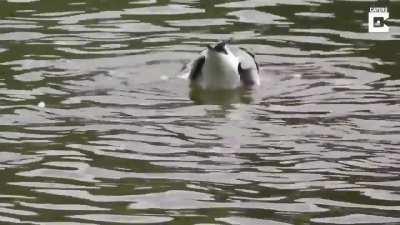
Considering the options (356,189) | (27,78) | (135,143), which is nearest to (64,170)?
(135,143)

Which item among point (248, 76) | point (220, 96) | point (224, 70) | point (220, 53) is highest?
point (220, 53)

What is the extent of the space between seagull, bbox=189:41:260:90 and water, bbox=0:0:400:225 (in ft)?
0.67

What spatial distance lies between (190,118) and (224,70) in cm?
172

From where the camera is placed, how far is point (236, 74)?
528 inches

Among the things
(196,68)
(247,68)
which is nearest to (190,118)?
(196,68)

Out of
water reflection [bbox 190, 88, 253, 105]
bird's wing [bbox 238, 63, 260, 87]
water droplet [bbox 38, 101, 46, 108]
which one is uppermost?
water droplet [bbox 38, 101, 46, 108]

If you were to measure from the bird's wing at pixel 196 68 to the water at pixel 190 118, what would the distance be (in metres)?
0.16

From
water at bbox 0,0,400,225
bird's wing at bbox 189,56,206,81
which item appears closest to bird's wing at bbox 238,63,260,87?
water at bbox 0,0,400,225

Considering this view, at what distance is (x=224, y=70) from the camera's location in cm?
1326

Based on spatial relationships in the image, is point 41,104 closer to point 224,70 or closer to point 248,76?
point 224,70

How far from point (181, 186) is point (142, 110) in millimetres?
2635

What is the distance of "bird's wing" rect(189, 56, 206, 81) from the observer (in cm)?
1345

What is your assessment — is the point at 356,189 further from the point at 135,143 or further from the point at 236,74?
the point at 236,74

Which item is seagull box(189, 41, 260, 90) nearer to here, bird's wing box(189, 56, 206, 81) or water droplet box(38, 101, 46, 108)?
bird's wing box(189, 56, 206, 81)
